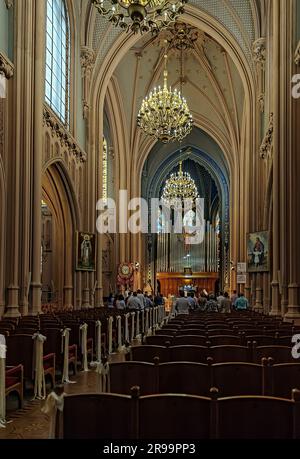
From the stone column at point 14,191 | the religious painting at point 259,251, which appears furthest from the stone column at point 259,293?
the stone column at point 14,191

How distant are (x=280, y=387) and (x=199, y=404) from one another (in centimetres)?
179

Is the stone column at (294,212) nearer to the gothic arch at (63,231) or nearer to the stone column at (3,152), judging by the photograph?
the stone column at (3,152)

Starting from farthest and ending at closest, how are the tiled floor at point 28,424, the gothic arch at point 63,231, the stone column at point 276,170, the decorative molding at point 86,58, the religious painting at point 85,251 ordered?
1. the decorative molding at point 86,58
2. the religious painting at point 85,251
3. the gothic arch at point 63,231
4. the stone column at point 276,170
5. the tiled floor at point 28,424

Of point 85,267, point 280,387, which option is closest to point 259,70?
point 85,267

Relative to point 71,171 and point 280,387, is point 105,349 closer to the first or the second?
point 280,387

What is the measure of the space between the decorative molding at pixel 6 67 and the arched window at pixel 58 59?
418cm

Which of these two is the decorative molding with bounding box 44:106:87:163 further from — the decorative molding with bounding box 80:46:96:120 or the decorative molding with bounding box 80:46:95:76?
the decorative molding with bounding box 80:46:95:76

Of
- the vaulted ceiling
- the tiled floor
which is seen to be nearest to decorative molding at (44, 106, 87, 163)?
the vaulted ceiling

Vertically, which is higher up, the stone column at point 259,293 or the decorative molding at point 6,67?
the decorative molding at point 6,67

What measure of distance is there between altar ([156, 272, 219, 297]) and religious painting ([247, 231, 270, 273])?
2645cm

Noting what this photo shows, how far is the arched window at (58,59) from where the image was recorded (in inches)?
795

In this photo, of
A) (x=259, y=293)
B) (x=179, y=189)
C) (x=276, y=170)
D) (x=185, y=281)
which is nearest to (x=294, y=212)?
(x=276, y=170)

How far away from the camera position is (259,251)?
20.5 meters

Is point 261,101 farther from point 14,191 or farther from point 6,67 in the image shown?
point 14,191
